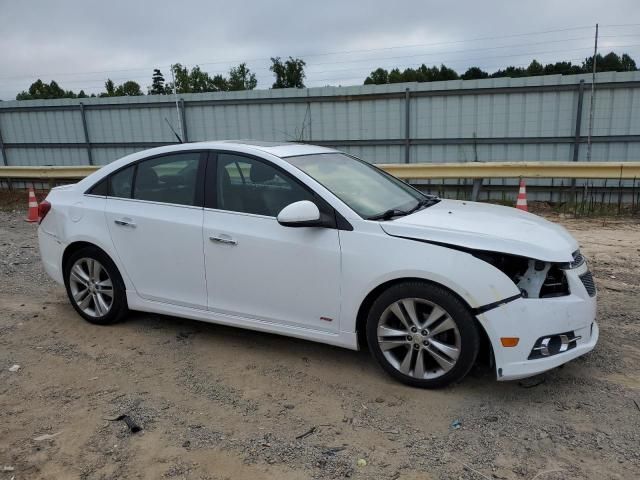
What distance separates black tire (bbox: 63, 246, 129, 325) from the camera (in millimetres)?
4594

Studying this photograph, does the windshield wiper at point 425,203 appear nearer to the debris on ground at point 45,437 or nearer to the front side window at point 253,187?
the front side window at point 253,187

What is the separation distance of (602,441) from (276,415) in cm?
186

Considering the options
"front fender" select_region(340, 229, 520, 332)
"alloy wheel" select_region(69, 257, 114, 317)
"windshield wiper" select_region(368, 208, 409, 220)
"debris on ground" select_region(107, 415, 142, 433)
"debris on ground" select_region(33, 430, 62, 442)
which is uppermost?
"windshield wiper" select_region(368, 208, 409, 220)

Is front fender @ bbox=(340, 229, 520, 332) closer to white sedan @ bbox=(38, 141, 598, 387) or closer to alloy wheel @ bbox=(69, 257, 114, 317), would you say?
white sedan @ bbox=(38, 141, 598, 387)

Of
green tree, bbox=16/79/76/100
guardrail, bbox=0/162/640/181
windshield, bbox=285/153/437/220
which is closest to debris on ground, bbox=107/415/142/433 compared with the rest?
windshield, bbox=285/153/437/220

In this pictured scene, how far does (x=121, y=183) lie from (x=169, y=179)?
21.5 inches

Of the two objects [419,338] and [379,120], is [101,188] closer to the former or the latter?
[419,338]

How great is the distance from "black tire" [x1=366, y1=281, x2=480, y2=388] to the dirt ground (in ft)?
0.37

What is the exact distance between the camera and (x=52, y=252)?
16.3 ft

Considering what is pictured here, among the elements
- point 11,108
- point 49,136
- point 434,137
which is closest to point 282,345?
point 434,137

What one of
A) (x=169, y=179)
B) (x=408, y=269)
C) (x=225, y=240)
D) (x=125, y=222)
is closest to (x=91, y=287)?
(x=125, y=222)

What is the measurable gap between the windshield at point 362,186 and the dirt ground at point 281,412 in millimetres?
1166

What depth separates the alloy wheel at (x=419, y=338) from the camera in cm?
330

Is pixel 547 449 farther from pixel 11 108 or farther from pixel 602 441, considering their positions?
pixel 11 108
